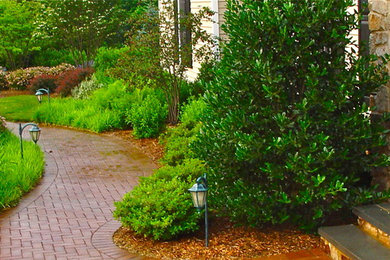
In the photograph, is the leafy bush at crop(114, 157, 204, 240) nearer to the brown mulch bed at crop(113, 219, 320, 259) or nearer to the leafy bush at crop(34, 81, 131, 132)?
the brown mulch bed at crop(113, 219, 320, 259)

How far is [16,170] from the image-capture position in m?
10.1

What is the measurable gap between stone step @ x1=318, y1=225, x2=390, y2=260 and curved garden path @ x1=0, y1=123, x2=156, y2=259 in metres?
2.02

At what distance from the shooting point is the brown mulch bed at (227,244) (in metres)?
6.84

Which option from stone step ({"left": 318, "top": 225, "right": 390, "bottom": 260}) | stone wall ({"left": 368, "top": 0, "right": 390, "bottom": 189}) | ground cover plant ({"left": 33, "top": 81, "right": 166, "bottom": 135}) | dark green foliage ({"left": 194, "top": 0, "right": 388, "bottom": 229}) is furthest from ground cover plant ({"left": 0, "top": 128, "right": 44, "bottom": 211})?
stone wall ({"left": 368, "top": 0, "right": 390, "bottom": 189})

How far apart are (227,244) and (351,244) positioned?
142 centimetres

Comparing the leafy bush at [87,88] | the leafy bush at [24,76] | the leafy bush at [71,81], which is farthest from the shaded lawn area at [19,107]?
the leafy bush at [24,76]

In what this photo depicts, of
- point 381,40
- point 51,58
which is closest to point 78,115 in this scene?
point 381,40

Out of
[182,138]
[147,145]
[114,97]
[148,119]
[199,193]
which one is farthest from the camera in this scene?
[114,97]

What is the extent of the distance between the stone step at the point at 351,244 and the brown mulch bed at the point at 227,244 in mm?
406

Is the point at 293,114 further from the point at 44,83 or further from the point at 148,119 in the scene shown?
the point at 44,83

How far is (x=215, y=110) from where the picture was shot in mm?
7137

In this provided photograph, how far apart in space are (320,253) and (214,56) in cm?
790

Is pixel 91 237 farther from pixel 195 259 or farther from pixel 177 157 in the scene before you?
pixel 177 157

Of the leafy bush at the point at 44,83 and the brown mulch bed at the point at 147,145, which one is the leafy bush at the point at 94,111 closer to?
the brown mulch bed at the point at 147,145
